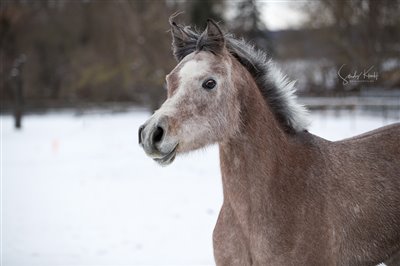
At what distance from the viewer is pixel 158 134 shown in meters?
2.59

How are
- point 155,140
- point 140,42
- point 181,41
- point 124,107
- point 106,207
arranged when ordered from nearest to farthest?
point 155,140 → point 181,41 → point 106,207 → point 140,42 → point 124,107

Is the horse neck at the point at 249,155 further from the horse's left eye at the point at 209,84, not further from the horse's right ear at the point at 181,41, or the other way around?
the horse's right ear at the point at 181,41

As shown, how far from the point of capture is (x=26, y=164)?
12906mm

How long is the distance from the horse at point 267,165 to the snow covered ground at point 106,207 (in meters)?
0.37

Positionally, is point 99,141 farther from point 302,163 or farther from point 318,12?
point 302,163

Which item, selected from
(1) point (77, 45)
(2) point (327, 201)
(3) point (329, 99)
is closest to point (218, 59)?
(2) point (327, 201)

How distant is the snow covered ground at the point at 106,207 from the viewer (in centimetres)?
611

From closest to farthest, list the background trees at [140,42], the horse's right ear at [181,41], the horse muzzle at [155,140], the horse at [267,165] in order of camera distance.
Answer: the horse muzzle at [155,140], the horse at [267,165], the horse's right ear at [181,41], the background trees at [140,42]

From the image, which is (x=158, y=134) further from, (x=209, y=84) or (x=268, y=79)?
(x=268, y=79)

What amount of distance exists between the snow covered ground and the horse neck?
0.31 m

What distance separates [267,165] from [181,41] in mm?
1062

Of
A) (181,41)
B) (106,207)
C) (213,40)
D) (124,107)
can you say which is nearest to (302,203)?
(213,40)

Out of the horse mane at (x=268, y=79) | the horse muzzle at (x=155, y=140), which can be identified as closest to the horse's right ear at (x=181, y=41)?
the horse mane at (x=268, y=79)

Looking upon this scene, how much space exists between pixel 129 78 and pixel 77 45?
887 centimetres
